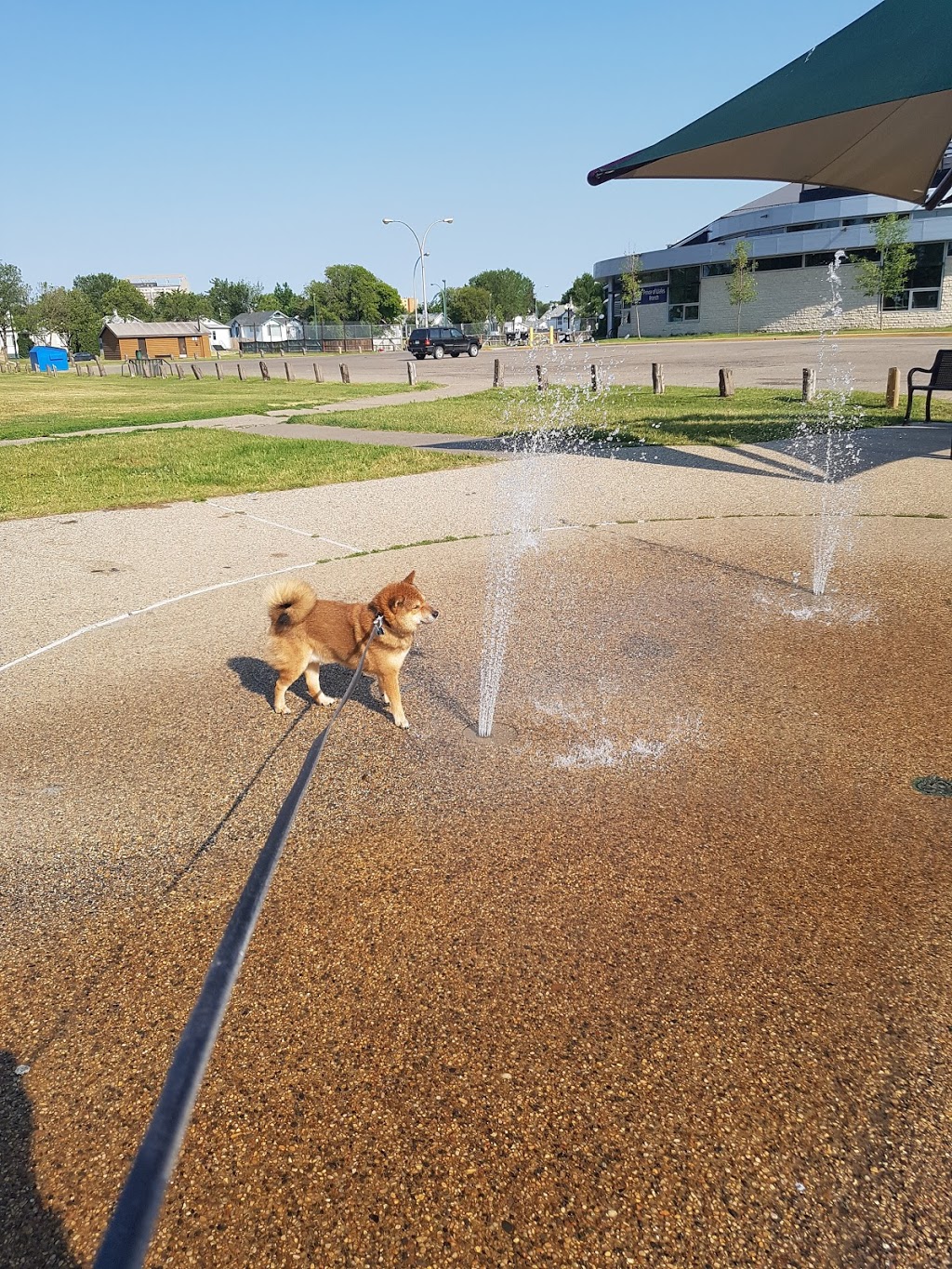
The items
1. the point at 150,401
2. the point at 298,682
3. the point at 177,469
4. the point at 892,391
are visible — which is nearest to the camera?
the point at 298,682

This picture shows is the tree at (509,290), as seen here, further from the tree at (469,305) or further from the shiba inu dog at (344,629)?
the shiba inu dog at (344,629)

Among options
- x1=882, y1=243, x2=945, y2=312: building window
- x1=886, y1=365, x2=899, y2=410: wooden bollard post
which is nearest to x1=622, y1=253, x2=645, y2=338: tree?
x1=882, y1=243, x2=945, y2=312: building window

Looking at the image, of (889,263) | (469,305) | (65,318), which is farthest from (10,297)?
(889,263)

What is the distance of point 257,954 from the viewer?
9.91 feet

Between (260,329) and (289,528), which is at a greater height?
(260,329)

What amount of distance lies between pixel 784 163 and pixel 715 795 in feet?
31.0

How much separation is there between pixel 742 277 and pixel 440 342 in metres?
24.2

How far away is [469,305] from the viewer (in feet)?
374

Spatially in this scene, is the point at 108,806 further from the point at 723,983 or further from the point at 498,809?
the point at 723,983

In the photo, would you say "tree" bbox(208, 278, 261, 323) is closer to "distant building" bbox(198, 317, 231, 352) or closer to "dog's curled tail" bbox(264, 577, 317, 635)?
"distant building" bbox(198, 317, 231, 352)

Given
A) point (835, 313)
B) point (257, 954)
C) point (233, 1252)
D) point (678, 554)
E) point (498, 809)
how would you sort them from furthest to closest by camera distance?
point (835, 313) < point (678, 554) < point (498, 809) < point (257, 954) < point (233, 1252)

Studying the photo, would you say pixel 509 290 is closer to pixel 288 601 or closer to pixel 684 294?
pixel 684 294

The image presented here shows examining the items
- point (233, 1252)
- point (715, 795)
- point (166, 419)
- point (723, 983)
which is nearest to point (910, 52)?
point (715, 795)

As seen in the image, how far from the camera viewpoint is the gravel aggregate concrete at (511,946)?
2.11m
